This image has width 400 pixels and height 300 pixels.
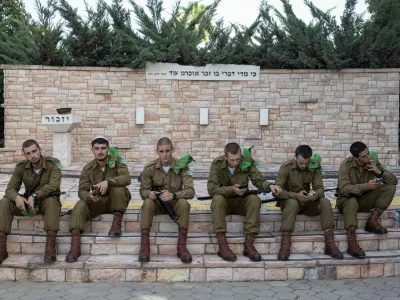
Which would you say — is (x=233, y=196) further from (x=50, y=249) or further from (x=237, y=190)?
(x=50, y=249)

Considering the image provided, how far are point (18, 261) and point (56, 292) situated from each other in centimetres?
59

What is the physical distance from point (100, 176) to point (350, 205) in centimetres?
257

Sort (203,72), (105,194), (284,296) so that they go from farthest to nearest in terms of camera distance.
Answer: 1. (203,72)
2. (105,194)
3. (284,296)

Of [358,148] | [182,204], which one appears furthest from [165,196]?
[358,148]

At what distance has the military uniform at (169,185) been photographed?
15.2ft

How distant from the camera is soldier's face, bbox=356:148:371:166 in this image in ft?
16.2

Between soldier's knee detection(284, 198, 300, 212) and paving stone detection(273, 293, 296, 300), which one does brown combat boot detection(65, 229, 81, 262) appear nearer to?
paving stone detection(273, 293, 296, 300)

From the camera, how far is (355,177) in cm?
→ 512

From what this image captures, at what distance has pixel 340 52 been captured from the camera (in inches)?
460

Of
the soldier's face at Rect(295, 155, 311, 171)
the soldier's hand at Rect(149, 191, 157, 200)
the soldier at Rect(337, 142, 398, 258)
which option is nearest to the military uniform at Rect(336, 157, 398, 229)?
the soldier at Rect(337, 142, 398, 258)

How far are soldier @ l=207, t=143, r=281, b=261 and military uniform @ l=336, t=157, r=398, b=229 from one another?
2.39 feet

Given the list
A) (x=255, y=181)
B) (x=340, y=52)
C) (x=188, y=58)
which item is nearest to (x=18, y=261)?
(x=255, y=181)

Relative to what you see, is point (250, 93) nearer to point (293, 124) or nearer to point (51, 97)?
point (293, 124)

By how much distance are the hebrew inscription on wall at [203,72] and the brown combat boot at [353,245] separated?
7488 mm
